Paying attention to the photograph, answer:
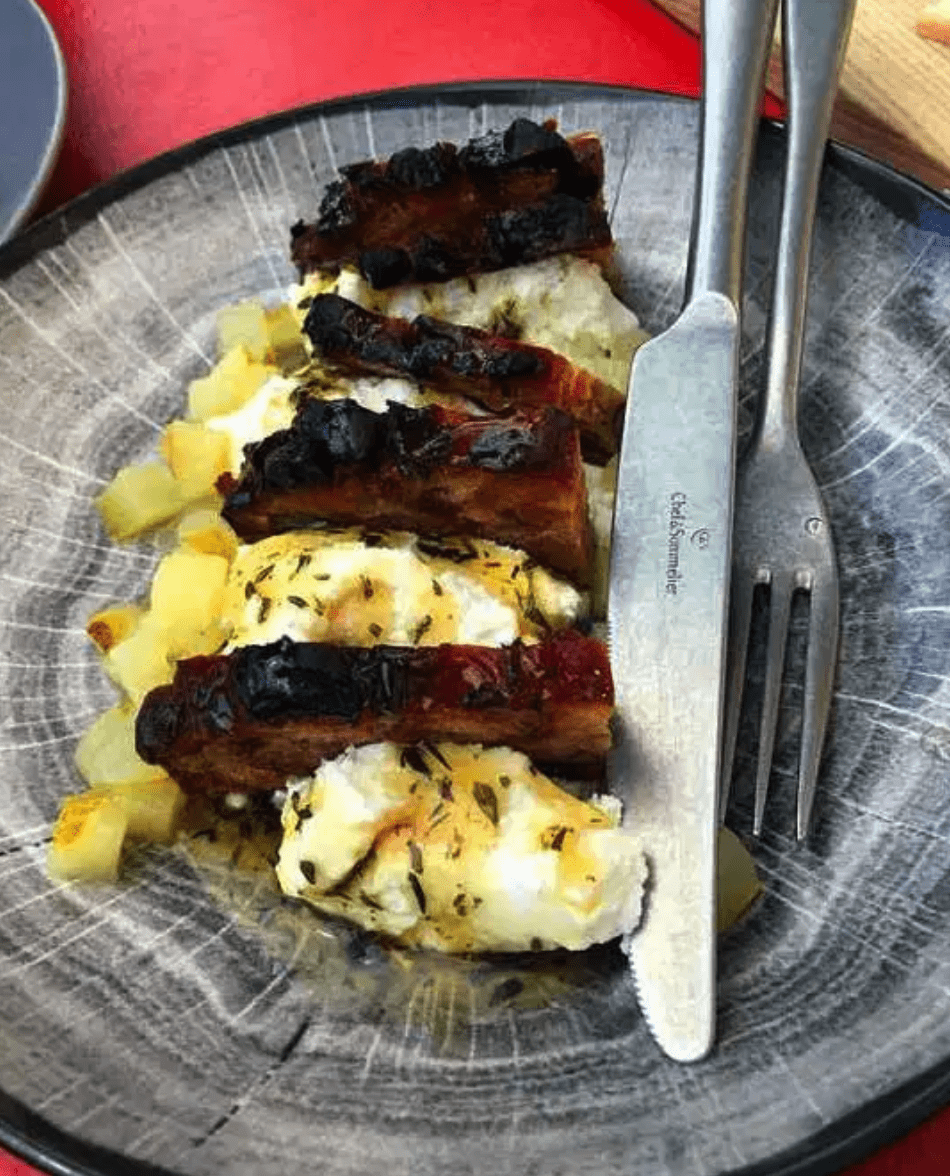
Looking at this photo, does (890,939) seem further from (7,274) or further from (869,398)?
(7,274)

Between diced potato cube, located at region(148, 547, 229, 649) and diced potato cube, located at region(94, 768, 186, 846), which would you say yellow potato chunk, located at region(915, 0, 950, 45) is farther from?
diced potato cube, located at region(94, 768, 186, 846)

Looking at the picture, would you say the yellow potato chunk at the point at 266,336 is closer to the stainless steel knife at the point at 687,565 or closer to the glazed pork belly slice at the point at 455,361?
the glazed pork belly slice at the point at 455,361

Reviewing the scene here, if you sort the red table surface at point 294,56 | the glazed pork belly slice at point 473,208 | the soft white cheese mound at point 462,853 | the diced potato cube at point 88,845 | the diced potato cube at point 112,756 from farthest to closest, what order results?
1. the red table surface at point 294,56
2. the glazed pork belly slice at point 473,208
3. the diced potato cube at point 112,756
4. the diced potato cube at point 88,845
5. the soft white cheese mound at point 462,853

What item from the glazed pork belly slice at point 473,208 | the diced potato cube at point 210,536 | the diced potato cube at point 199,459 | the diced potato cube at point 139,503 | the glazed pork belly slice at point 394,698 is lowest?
the glazed pork belly slice at point 394,698

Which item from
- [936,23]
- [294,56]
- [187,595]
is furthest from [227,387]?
[936,23]

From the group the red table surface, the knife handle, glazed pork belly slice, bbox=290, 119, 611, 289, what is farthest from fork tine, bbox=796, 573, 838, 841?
the red table surface

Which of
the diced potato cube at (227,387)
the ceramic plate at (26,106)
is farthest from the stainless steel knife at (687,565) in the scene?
the ceramic plate at (26,106)

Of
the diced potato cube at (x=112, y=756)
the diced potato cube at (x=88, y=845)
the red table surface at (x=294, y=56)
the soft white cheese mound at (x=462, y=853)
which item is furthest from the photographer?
the red table surface at (x=294, y=56)
